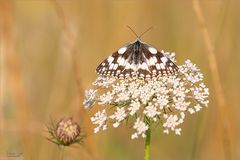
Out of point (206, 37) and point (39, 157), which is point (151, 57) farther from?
point (39, 157)

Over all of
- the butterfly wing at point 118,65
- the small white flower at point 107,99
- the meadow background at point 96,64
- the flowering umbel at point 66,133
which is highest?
the meadow background at point 96,64

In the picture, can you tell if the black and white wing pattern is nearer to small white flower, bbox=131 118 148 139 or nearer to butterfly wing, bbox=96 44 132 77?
butterfly wing, bbox=96 44 132 77

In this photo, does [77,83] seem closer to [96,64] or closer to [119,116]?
[119,116]

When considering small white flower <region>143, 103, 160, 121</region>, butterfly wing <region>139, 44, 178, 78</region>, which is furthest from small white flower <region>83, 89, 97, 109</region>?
small white flower <region>143, 103, 160, 121</region>

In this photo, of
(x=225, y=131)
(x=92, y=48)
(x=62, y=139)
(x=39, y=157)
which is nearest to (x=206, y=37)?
(x=225, y=131)

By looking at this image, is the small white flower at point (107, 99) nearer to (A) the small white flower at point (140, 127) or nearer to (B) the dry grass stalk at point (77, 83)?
(A) the small white flower at point (140, 127)

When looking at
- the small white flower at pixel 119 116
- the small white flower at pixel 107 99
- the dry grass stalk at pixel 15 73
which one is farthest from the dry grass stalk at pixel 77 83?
the small white flower at pixel 119 116
